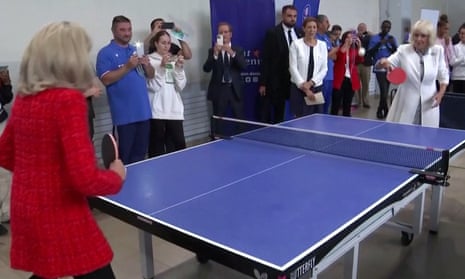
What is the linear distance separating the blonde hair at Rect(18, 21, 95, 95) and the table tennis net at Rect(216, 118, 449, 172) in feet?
5.33

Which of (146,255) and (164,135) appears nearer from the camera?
(146,255)

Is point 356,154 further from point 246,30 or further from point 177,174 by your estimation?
point 246,30

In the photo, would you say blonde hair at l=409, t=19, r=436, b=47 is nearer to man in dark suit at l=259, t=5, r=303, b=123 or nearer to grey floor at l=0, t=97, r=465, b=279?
grey floor at l=0, t=97, r=465, b=279

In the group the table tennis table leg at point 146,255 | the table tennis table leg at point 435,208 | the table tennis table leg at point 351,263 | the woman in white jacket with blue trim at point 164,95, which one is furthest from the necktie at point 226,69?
the table tennis table leg at point 351,263

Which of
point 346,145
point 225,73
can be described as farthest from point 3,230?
point 225,73

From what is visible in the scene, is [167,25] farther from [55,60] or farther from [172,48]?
[55,60]

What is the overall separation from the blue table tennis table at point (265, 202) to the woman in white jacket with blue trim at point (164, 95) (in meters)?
1.54

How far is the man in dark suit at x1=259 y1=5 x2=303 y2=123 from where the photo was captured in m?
5.84

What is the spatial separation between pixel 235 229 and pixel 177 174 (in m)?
0.75

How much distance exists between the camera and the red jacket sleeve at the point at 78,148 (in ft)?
4.88

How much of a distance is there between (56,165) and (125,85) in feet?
8.09

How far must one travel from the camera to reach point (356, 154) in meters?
2.66

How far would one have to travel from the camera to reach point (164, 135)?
14.9 ft

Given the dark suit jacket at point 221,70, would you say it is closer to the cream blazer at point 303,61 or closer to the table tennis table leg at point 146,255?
the cream blazer at point 303,61
